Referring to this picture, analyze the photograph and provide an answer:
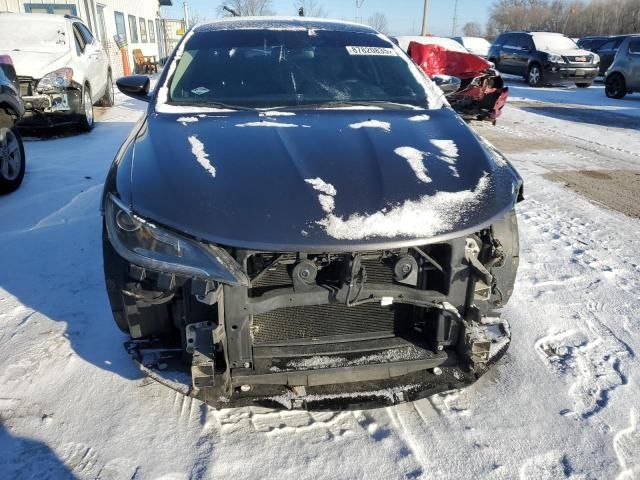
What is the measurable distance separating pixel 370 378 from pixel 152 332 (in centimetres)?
101

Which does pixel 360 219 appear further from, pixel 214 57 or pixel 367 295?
pixel 214 57

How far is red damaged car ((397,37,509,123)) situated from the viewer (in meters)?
9.19

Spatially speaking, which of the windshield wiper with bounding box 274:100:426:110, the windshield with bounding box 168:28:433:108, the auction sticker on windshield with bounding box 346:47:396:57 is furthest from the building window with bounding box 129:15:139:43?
the windshield wiper with bounding box 274:100:426:110

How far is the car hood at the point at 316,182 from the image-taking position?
187cm

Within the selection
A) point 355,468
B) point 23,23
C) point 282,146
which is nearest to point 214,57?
point 282,146

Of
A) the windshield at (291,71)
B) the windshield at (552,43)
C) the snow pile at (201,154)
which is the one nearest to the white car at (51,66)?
the windshield at (291,71)

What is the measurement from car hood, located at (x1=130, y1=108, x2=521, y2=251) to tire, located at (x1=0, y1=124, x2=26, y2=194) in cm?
323

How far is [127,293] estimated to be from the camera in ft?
6.75

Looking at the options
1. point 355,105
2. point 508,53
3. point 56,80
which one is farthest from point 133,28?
point 355,105

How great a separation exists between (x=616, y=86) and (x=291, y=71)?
1344cm

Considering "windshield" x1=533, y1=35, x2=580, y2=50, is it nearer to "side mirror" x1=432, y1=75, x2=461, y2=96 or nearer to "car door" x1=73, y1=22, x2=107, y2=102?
"car door" x1=73, y1=22, x2=107, y2=102

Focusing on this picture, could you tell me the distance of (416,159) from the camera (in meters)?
2.24

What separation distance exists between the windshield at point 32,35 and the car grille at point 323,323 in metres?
7.67

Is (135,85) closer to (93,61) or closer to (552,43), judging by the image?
(93,61)
